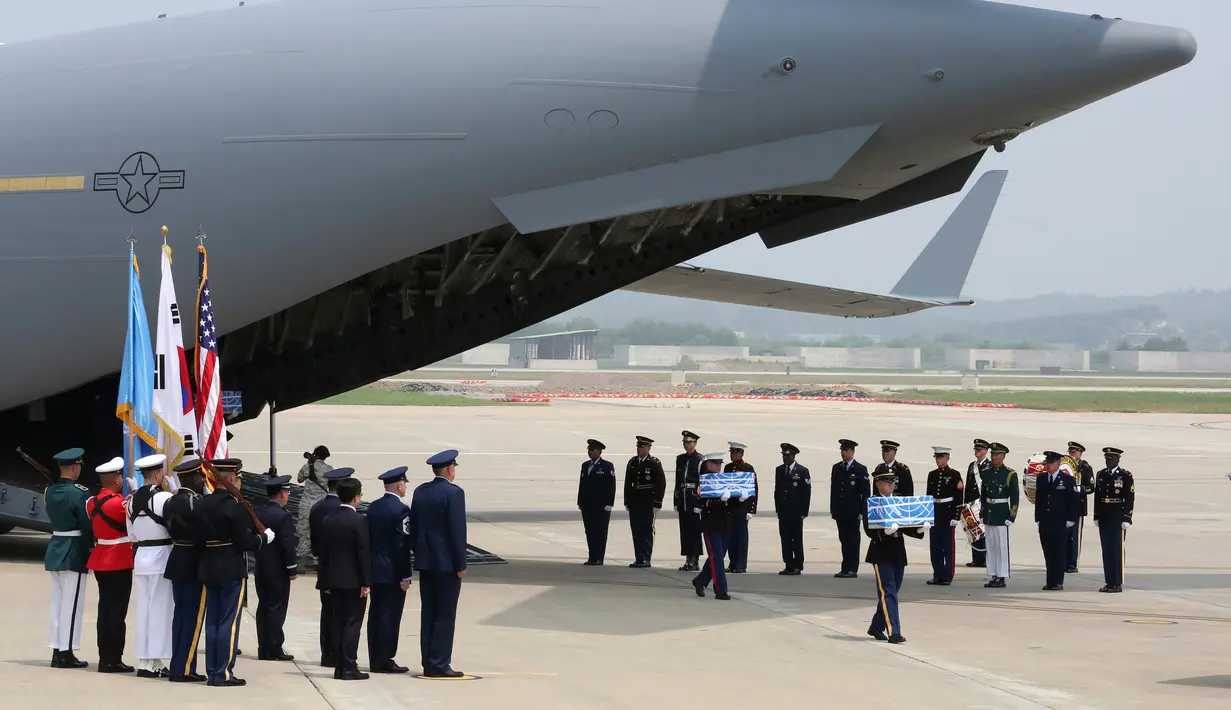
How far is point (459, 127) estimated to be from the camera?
40.7 ft

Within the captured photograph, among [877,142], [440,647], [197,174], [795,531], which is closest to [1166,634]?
[795,531]

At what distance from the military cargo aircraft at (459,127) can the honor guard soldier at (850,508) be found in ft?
9.40

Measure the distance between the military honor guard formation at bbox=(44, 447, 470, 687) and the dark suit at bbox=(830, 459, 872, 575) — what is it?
6277mm

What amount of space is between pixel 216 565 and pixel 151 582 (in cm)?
58

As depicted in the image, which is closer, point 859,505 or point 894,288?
point 859,505

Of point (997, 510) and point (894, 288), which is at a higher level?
point (894, 288)

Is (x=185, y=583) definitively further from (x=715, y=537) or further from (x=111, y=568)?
(x=715, y=537)

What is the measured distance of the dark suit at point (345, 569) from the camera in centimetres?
833

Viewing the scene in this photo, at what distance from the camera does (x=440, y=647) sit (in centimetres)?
838

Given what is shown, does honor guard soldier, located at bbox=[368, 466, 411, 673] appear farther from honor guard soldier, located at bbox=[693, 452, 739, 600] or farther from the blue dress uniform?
honor guard soldier, located at bbox=[693, 452, 739, 600]

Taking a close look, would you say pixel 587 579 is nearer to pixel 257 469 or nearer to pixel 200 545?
pixel 200 545

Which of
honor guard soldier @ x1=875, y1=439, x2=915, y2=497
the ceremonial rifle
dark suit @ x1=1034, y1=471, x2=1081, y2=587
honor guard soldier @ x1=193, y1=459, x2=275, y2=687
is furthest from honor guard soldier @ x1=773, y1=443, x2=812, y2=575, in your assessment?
honor guard soldier @ x1=193, y1=459, x2=275, y2=687

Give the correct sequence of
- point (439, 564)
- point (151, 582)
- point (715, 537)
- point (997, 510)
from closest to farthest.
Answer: point (151, 582) < point (439, 564) < point (715, 537) < point (997, 510)

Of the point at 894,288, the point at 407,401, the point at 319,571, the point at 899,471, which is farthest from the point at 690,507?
the point at 407,401
